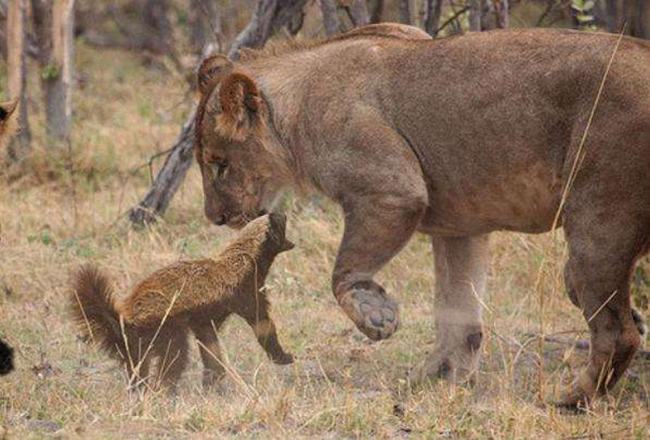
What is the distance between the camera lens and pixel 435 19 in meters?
9.12

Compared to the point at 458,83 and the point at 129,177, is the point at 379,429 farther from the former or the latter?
the point at 129,177

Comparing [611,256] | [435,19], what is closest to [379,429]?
[611,256]

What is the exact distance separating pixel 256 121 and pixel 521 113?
1.33m

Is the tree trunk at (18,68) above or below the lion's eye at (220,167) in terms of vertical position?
below

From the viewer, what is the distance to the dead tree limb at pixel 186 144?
9312mm

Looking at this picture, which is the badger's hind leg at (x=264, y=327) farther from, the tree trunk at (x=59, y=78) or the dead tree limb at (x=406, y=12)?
the tree trunk at (x=59, y=78)

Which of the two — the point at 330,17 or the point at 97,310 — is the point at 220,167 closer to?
the point at 97,310

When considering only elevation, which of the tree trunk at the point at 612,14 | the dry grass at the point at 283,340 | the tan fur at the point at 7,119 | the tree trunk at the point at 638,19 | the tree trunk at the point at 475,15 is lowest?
the dry grass at the point at 283,340

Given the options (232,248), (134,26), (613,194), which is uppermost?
(613,194)

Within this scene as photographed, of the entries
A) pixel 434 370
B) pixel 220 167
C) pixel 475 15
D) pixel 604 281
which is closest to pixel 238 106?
pixel 220 167

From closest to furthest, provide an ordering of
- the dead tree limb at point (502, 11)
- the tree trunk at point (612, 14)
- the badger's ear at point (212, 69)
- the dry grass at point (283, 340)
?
1. the dry grass at point (283, 340)
2. the badger's ear at point (212, 69)
3. the dead tree limb at point (502, 11)
4. the tree trunk at point (612, 14)

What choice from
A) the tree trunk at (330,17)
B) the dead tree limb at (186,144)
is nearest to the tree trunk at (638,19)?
the tree trunk at (330,17)

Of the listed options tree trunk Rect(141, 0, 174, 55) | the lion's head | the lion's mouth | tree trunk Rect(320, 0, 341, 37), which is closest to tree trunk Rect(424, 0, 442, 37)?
tree trunk Rect(320, 0, 341, 37)

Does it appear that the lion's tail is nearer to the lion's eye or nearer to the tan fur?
the lion's eye
